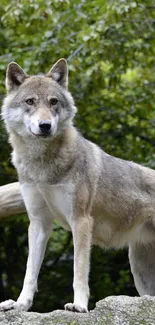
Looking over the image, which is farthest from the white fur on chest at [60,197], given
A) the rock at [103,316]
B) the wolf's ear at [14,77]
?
the wolf's ear at [14,77]

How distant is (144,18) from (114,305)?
Answer: 5.83 meters

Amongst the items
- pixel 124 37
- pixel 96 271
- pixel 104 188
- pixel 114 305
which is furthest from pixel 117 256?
pixel 114 305

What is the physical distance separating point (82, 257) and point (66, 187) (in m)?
0.66

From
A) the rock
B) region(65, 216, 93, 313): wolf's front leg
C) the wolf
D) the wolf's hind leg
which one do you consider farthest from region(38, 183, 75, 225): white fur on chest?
the wolf's hind leg

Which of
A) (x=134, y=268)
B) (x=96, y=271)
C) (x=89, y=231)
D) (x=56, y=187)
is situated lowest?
(x=96, y=271)

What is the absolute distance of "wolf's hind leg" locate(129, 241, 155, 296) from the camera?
6727 millimetres

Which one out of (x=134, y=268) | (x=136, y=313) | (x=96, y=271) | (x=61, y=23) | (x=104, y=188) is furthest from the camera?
(x=96, y=271)

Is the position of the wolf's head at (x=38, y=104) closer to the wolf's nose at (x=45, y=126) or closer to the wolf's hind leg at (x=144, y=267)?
the wolf's nose at (x=45, y=126)

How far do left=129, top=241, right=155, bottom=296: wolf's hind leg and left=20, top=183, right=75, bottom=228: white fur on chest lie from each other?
3.61 feet

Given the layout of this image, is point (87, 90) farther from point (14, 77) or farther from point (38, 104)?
point (38, 104)

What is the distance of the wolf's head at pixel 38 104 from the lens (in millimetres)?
5688

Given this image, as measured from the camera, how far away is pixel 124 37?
9.85m

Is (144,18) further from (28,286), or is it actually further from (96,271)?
(28,286)

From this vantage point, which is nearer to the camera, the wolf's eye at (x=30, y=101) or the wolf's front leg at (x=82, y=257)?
the wolf's front leg at (x=82, y=257)
